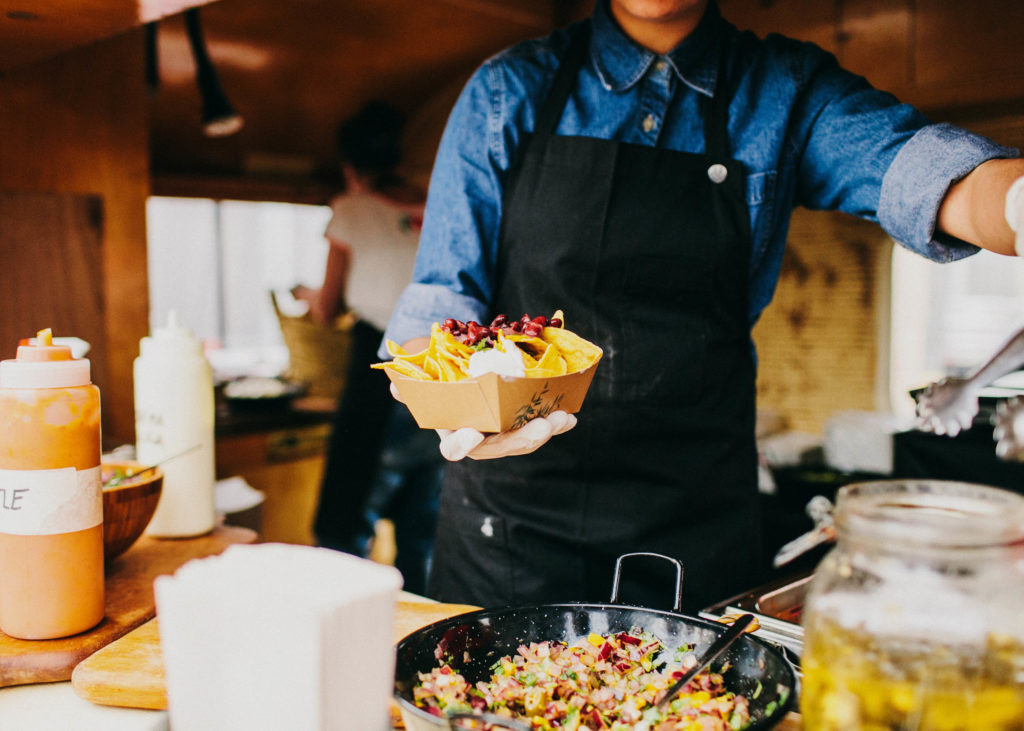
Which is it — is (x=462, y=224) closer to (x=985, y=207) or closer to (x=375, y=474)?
(x=985, y=207)

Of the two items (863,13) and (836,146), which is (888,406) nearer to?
(863,13)

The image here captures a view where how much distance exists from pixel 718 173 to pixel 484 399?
0.73 metres

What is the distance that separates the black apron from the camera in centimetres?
155

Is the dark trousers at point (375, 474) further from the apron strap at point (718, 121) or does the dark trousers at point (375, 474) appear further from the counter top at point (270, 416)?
the apron strap at point (718, 121)

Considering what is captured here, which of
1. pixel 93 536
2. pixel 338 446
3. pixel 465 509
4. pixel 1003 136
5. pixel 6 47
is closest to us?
pixel 93 536

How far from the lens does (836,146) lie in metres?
1.53

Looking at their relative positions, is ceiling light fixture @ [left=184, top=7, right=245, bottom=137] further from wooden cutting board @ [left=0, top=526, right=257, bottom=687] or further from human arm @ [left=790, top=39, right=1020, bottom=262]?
human arm @ [left=790, top=39, right=1020, bottom=262]

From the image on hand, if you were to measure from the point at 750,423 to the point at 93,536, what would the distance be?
1154mm

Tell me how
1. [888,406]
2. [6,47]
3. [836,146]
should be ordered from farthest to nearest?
[888,406]
[6,47]
[836,146]

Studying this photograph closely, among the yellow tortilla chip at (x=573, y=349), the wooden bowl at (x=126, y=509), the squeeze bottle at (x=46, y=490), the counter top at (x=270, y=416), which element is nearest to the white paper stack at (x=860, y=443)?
the yellow tortilla chip at (x=573, y=349)

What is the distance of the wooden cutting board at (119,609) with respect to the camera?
1.08 m

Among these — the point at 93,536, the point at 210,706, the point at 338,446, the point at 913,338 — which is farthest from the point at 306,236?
the point at 210,706

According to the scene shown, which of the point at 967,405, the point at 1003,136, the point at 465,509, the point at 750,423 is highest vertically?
the point at 1003,136

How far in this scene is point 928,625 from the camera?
0.63 m
